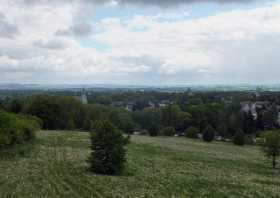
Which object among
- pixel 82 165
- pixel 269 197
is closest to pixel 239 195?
pixel 269 197

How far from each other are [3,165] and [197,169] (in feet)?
70.7

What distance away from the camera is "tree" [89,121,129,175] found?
38859 millimetres

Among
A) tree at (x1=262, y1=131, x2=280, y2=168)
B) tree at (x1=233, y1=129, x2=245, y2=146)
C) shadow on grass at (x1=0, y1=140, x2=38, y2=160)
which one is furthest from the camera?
tree at (x1=233, y1=129, x2=245, y2=146)

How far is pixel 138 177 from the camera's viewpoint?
1451 inches

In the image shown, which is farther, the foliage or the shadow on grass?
the foliage

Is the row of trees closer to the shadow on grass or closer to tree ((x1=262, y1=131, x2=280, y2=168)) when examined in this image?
the shadow on grass

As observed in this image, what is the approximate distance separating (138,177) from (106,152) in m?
4.48

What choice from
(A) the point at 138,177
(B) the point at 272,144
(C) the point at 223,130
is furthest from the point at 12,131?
(C) the point at 223,130

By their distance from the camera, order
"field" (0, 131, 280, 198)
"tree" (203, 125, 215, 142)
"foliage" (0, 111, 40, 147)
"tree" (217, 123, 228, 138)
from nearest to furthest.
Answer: "field" (0, 131, 280, 198)
"foliage" (0, 111, 40, 147)
"tree" (203, 125, 215, 142)
"tree" (217, 123, 228, 138)

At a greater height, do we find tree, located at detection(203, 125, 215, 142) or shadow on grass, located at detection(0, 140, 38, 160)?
shadow on grass, located at detection(0, 140, 38, 160)

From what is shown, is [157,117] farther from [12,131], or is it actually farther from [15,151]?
[15,151]

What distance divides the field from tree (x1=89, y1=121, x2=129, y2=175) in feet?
4.39

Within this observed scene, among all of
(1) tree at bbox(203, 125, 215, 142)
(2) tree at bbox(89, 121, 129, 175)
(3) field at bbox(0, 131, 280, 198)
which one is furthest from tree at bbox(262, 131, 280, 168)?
(1) tree at bbox(203, 125, 215, 142)

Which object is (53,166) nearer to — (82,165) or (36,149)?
(82,165)
